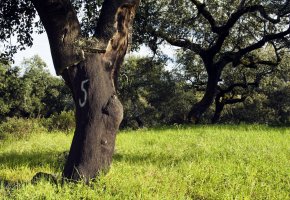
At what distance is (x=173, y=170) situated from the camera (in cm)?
684

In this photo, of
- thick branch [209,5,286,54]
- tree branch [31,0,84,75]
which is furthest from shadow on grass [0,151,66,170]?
thick branch [209,5,286,54]

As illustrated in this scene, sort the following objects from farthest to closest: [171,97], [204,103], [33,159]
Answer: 1. [171,97]
2. [204,103]
3. [33,159]

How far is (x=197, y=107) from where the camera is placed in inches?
873

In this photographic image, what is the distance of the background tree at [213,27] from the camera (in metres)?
20.1

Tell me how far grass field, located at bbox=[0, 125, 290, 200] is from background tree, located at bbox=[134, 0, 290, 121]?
31.6 feet

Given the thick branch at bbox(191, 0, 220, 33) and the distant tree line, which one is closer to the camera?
the thick branch at bbox(191, 0, 220, 33)

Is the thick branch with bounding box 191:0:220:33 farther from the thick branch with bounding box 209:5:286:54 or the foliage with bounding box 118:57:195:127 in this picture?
the foliage with bounding box 118:57:195:127

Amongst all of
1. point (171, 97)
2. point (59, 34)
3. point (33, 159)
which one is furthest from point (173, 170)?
point (171, 97)

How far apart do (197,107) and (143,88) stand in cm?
1824

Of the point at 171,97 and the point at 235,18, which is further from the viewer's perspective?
the point at 171,97

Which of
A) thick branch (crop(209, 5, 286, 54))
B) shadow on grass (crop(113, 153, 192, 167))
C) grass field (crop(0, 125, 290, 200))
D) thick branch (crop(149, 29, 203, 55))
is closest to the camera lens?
grass field (crop(0, 125, 290, 200))

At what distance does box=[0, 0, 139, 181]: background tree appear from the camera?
6219mm

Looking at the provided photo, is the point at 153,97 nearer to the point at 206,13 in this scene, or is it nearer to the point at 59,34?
the point at 206,13

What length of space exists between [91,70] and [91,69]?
0.06ft
